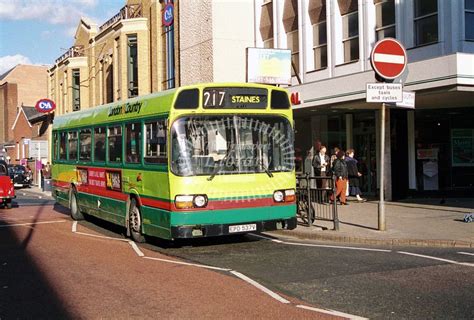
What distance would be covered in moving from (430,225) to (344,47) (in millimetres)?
8993

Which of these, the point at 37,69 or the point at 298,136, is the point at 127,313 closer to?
the point at 298,136

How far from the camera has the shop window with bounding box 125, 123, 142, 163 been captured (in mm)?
11125

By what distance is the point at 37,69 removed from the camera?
7919 centimetres

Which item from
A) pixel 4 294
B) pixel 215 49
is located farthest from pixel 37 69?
pixel 4 294

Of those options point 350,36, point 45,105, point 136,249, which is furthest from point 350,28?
point 45,105

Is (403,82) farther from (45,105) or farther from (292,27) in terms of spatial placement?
(45,105)

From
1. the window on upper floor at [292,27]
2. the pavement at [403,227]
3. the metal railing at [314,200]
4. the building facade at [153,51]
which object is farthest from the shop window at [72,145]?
the building facade at [153,51]

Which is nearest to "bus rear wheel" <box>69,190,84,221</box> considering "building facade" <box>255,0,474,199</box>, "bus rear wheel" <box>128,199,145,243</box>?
"bus rear wheel" <box>128,199,145,243</box>

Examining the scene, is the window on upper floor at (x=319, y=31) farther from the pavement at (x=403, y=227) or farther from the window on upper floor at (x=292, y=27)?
the pavement at (x=403, y=227)

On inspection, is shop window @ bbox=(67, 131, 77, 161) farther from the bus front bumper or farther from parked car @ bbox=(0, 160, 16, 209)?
the bus front bumper

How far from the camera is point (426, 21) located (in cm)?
1639

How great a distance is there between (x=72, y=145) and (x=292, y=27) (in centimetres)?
1070

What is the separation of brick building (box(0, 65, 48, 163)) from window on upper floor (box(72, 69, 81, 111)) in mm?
21776

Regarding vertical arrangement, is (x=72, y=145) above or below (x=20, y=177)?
above
